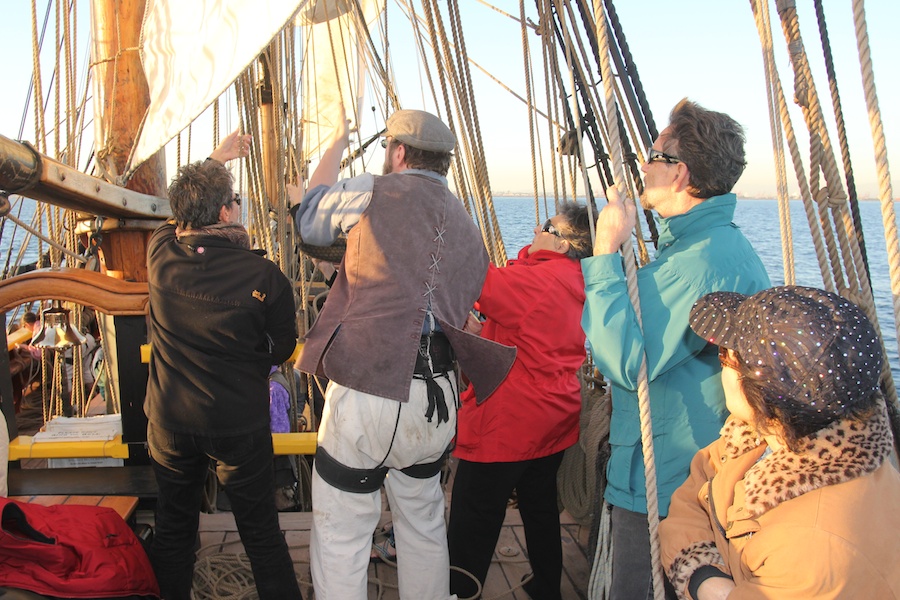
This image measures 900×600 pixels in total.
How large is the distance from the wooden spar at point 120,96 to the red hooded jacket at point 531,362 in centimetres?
173

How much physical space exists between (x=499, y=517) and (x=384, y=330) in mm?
800

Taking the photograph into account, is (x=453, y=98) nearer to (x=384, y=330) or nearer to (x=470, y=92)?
(x=470, y=92)

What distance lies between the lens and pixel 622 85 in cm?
257

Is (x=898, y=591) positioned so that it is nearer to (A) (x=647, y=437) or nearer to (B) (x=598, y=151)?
(A) (x=647, y=437)

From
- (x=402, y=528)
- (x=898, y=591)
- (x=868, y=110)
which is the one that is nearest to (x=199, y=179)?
(x=402, y=528)

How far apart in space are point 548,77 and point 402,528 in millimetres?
1845

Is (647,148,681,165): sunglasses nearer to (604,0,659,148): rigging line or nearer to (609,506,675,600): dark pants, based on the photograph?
(609,506,675,600): dark pants

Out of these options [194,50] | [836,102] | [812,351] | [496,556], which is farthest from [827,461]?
[194,50]

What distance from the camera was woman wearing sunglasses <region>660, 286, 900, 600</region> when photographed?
87cm

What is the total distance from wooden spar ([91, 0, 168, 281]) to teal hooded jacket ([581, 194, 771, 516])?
2166 millimetres

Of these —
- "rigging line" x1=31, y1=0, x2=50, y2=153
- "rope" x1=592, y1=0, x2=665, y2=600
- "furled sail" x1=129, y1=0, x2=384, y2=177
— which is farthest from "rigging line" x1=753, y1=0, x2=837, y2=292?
"rigging line" x1=31, y1=0, x2=50, y2=153

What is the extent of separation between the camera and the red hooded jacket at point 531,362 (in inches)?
74.0

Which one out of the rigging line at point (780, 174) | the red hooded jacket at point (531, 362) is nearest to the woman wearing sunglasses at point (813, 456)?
the rigging line at point (780, 174)

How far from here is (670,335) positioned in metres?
1.37
